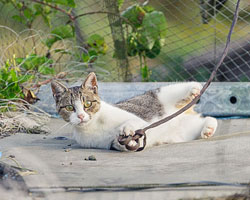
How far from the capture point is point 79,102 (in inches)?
84.0

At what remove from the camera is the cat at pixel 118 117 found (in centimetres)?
212

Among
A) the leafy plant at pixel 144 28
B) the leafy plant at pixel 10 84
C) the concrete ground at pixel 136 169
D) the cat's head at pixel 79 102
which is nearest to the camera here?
the concrete ground at pixel 136 169

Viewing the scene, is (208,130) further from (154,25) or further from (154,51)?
(154,51)

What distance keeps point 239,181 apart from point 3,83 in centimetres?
215

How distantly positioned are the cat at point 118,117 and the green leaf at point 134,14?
166cm

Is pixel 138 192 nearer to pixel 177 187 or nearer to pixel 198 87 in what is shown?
pixel 177 187

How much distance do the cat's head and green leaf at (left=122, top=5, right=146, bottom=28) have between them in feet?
6.43

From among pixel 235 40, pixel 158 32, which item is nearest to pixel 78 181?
pixel 158 32

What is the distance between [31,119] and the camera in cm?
296

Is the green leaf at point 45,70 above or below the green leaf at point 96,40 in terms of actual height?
below

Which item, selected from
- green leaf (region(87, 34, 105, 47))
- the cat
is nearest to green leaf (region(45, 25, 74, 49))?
green leaf (region(87, 34, 105, 47))

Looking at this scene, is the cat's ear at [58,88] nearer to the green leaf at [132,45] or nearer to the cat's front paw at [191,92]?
the cat's front paw at [191,92]

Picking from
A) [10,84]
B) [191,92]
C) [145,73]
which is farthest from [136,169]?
[145,73]

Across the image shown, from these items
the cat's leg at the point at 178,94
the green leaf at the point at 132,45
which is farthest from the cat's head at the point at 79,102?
the green leaf at the point at 132,45
